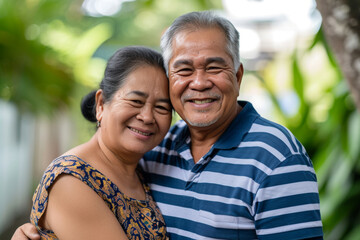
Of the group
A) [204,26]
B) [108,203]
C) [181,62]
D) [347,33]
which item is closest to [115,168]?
[108,203]

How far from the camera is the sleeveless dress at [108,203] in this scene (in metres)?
1.68

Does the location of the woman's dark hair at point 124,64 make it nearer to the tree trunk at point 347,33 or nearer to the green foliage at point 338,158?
the tree trunk at point 347,33

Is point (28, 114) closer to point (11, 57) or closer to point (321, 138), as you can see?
point (11, 57)

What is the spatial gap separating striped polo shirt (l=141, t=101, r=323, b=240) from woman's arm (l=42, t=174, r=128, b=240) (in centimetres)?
35

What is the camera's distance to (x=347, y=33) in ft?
4.61

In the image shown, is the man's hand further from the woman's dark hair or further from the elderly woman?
the woman's dark hair

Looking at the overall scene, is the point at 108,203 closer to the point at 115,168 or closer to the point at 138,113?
the point at 115,168

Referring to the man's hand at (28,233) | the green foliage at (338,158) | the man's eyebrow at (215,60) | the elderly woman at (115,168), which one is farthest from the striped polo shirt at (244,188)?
the green foliage at (338,158)

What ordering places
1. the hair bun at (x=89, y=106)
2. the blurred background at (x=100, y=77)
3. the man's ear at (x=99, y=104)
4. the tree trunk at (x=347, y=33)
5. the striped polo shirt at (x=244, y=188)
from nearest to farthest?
the tree trunk at (x=347, y=33) < the striped polo shirt at (x=244, y=188) < the man's ear at (x=99, y=104) < the hair bun at (x=89, y=106) < the blurred background at (x=100, y=77)

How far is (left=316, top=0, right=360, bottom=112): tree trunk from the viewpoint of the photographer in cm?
140

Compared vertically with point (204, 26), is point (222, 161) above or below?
below

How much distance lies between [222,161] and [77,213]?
619 millimetres

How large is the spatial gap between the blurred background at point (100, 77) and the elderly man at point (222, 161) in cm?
37

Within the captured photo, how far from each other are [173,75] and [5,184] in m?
4.80
